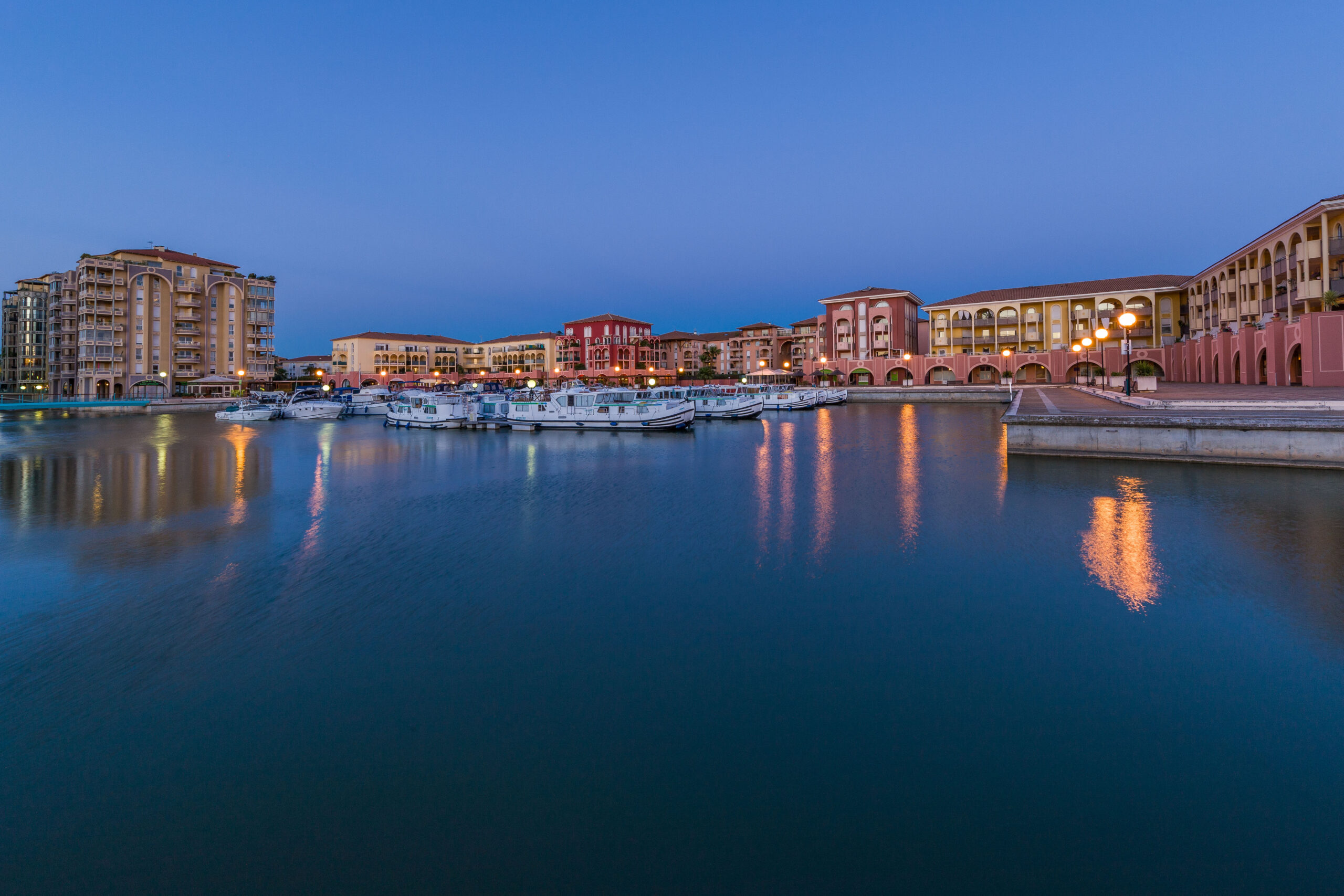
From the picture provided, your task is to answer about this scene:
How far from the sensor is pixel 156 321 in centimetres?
8044

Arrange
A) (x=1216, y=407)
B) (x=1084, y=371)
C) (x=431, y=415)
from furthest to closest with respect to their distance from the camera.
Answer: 1. (x=1084, y=371)
2. (x=431, y=415)
3. (x=1216, y=407)

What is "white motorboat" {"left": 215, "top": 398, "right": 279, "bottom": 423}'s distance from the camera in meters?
57.2

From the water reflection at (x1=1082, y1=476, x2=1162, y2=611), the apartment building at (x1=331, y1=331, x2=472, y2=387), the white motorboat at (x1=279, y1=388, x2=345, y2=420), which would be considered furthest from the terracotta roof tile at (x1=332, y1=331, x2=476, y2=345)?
the water reflection at (x1=1082, y1=476, x2=1162, y2=611)

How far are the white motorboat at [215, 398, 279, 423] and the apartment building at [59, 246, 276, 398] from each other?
29.0 meters

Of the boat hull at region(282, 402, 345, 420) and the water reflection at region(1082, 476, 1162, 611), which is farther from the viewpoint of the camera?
the boat hull at region(282, 402, 345, 420)

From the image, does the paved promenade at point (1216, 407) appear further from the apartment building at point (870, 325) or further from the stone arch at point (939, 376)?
the apartment building at point (870, 325)

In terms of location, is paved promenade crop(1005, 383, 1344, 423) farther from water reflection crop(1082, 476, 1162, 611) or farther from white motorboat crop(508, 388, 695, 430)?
white motorboat crop(508, 388, 695, 430)

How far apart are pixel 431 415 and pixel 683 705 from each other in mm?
43548

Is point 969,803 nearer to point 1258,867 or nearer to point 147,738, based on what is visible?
point 1258,867

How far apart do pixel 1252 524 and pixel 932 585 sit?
319 inches

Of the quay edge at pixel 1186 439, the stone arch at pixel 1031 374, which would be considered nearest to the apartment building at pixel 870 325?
the stone arch at pixel 1031 374

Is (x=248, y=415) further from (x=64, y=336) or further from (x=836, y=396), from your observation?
(x=836, y=396)

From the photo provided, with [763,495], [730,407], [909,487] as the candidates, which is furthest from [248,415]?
[909,487]

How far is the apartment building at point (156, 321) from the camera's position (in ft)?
253
